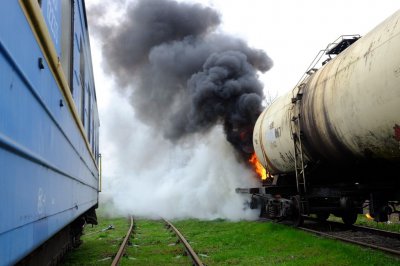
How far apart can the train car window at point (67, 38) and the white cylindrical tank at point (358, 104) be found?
4284 millimetres

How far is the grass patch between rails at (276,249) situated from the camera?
23.7 ft

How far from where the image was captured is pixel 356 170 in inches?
334

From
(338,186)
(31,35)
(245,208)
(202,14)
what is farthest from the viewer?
(202,14)

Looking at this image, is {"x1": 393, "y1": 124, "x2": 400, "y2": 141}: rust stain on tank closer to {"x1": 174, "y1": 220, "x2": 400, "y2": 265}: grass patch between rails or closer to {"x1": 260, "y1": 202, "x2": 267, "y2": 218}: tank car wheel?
{"x1": 174, "y1": 220, "x2": 400, "y2": 265}: grass patch between rails

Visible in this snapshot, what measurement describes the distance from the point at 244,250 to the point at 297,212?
9.19 feet

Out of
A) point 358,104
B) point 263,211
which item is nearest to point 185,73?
point 263,211

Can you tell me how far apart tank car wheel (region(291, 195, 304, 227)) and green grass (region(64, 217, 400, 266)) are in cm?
31

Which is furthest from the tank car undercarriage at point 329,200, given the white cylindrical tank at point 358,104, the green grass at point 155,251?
the green grass at point 155,251

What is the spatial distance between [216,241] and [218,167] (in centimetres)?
952

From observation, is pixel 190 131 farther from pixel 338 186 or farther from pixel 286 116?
pixel 338 186

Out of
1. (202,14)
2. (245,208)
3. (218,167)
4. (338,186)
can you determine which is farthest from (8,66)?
(202,14)

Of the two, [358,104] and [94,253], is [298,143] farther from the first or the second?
[94,253]

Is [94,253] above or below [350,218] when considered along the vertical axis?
below

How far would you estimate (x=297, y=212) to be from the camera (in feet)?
37.4
